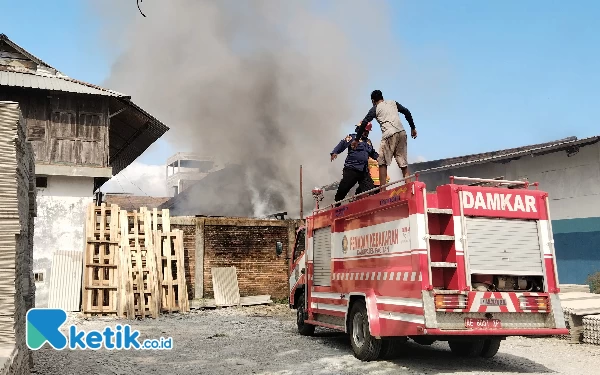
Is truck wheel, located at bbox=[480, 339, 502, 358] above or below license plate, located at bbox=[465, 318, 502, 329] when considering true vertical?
below

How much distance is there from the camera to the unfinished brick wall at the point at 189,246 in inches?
651

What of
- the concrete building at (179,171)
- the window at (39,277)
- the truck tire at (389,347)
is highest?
the concrete building at (179,171)

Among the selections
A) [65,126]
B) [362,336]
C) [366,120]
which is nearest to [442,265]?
[362,336]

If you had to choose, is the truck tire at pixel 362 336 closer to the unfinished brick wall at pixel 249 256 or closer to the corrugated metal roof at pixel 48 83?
the unfinished brick wall at pixel 249 256

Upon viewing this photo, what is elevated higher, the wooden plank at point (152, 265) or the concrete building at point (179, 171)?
the concrete building at point (179, 171)

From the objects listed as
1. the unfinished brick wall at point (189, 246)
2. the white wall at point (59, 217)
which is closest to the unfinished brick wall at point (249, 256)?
the unfinished brick wall at point (189, 246)

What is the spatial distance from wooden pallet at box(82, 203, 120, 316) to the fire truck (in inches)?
343

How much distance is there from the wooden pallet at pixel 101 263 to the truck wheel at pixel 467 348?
375 inches

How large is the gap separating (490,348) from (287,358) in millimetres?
3313

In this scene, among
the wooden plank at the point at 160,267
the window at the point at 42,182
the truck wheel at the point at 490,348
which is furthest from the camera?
the window at the point at 42,182

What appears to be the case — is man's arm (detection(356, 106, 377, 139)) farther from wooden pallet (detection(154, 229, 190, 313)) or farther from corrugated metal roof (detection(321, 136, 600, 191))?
wooden pallet (detection(154, 229, 190, 313))

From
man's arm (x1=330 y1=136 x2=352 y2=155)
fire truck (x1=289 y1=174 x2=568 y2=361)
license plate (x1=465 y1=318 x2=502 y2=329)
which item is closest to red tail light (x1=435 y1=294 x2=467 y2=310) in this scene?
fire truck (x1=289 y1=174 x2=568 y2=361)

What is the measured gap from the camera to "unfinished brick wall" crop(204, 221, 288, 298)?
17.1m

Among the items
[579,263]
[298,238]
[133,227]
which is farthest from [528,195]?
[133,227]
